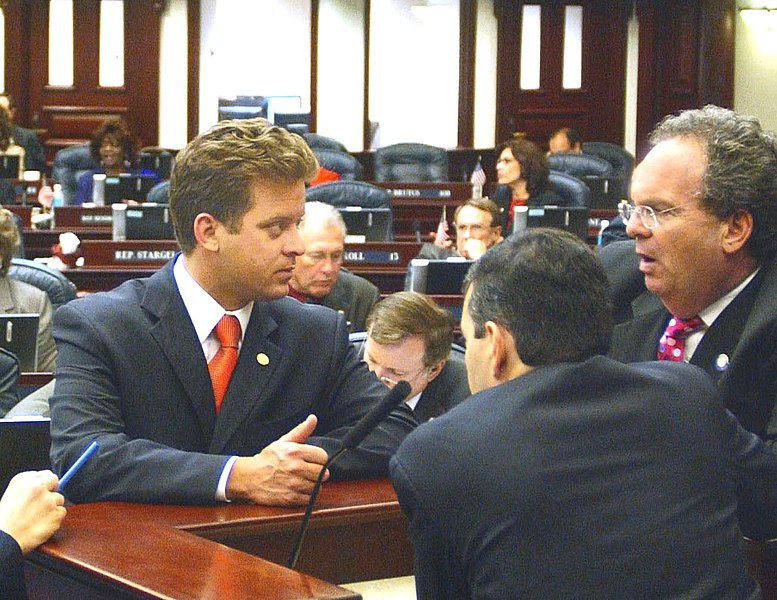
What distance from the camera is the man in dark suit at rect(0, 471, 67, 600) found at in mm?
1556

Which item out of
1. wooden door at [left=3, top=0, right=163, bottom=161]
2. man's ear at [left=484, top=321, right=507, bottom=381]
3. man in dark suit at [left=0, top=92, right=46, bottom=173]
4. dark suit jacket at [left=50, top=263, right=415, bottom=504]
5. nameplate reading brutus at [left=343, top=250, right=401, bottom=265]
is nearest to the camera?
man's ear at [left=484, top=321, right=507, bottom=381]

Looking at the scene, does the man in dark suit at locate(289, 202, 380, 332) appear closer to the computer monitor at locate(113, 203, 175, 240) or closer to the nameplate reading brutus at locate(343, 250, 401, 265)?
the nameplate reading brutus at locate(343, 250, 401, 265)

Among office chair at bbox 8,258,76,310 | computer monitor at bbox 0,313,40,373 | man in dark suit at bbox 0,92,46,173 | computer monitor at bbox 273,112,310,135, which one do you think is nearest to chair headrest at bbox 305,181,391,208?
office chair at bbox 8,258,76,310

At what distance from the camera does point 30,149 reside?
1282 cm

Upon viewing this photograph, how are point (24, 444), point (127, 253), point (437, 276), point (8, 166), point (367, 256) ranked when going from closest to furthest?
point (24, 444) → point (437, 276) → point (127, 253) → point (367, 256) → point (8, 166)

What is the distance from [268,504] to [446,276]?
12.4 feet

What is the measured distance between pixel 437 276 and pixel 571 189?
3.78 m

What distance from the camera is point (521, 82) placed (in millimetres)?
14195

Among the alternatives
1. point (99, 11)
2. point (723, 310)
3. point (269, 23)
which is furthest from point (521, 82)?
point (723, 310)

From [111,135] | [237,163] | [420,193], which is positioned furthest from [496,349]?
[420,193]

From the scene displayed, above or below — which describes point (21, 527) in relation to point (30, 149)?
below

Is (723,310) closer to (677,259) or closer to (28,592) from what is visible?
(677,259)

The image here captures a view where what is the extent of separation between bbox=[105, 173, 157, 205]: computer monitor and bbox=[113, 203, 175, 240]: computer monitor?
217 centimetres

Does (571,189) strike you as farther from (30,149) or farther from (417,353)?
(30,149)
